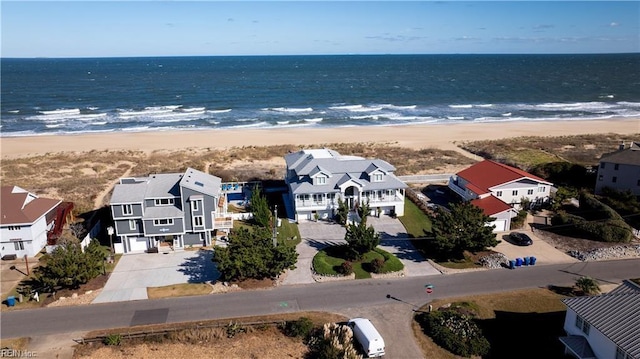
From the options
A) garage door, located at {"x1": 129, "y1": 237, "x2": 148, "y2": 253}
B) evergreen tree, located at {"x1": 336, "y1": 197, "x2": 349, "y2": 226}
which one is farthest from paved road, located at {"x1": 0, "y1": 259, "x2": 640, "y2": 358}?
evergreen tree, located at {"x1": 336, "y1": 197, "x2": 349, "y2": 226}

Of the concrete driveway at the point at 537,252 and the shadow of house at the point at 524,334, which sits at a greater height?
the concrete driveway at the point at 537,252

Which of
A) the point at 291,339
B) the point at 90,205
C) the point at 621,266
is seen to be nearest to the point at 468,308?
the point at 291,339

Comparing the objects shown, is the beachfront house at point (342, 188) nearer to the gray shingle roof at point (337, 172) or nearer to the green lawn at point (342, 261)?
the gray shingle roof at point (337, 172)

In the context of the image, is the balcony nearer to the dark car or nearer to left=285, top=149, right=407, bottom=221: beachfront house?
left=285, top=149, right=407, bottom=221: beachfront house

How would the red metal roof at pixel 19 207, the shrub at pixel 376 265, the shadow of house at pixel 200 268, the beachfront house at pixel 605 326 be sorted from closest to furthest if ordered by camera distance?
the beachfront house at pixel 605 326 → the shadow of house at pixel 200 268 → the shrub at pixel 376 265 → the red metal roof at pixel 19 207

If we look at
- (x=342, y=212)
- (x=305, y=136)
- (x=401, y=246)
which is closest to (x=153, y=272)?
(x=342, y=212)

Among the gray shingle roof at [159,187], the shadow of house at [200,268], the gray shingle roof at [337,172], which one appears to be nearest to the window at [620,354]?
the shadow of house at [200,268]

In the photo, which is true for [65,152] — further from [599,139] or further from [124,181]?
[599,139]
